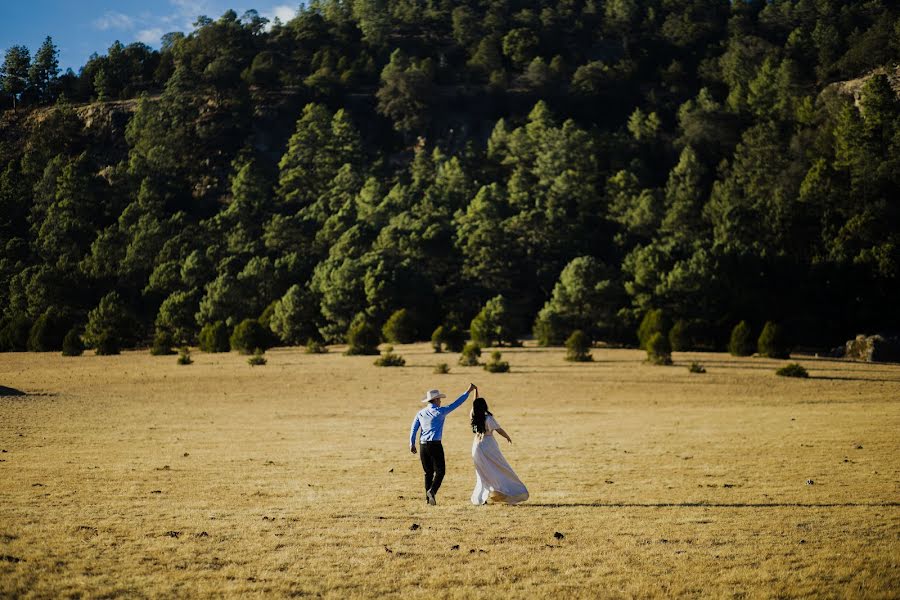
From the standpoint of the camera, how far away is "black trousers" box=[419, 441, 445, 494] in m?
13.4

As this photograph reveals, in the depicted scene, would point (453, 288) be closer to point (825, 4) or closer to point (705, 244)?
point (705, 244)

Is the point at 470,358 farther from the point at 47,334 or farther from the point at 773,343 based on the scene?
the point at 47,334

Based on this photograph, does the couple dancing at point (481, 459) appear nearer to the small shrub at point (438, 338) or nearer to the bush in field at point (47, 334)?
the small shrub at point (438, 338)

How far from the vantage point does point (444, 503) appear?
13.6 metres

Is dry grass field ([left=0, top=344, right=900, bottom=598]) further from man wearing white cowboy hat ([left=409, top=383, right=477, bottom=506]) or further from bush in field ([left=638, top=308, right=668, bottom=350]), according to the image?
bush in field ([left=638, top=308, right=668, bottom=350])

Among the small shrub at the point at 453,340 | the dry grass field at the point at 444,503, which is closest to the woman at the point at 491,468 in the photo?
the dry grass field at the point at 444,503

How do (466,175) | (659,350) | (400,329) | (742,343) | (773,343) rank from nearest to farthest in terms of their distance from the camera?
(659,350) → (773,343) → (742,343) → (400,329) → (466,175)

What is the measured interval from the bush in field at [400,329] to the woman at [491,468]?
52.2 m

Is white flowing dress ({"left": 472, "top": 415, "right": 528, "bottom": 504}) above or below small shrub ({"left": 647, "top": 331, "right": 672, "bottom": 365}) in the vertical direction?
below

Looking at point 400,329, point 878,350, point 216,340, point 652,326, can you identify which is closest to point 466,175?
point 400,329

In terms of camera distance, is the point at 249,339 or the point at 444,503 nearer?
the point at 444,503

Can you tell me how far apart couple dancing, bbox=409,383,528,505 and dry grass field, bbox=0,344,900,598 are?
0.90 feet

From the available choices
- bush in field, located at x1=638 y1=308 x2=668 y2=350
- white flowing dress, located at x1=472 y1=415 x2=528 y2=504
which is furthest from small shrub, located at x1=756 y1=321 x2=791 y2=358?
white flowing dress, located at x1=472 y1=415 x2=528 y2=504

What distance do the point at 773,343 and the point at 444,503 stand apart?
4126cm
